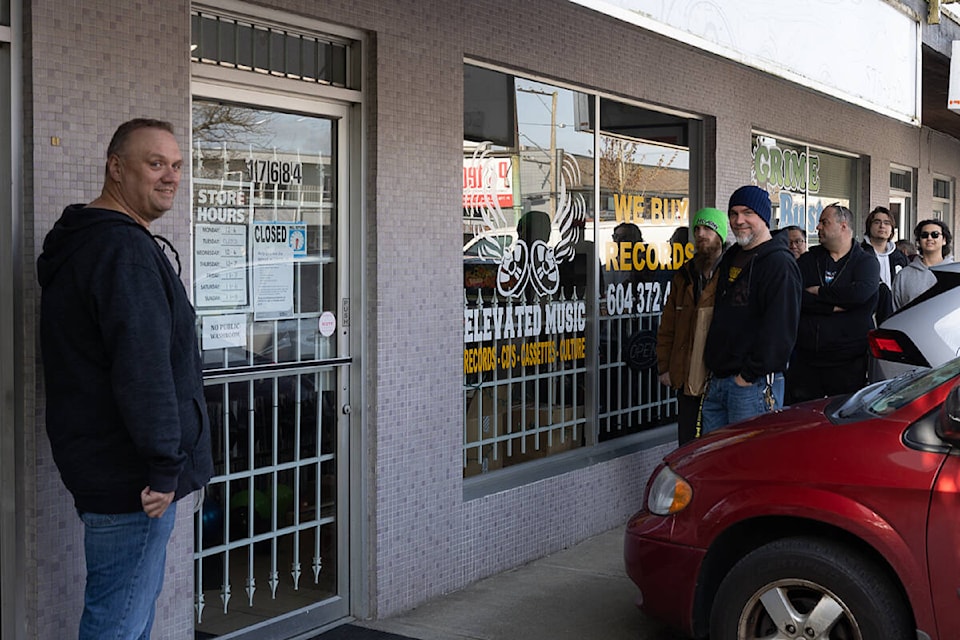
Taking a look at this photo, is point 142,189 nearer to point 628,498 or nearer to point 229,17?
point 229,17

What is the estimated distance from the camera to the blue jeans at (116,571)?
3416 millimetres

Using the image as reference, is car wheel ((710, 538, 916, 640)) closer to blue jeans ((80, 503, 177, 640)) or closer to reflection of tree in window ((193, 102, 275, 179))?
blue jeans ((80, 503, 177, 640))

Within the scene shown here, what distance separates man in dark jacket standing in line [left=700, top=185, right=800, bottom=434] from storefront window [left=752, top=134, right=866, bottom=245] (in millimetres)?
3401

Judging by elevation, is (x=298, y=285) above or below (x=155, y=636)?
above

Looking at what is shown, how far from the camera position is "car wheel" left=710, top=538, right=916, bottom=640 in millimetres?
3979

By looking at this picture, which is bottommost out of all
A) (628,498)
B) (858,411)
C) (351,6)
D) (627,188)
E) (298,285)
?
Answer: (628,498)

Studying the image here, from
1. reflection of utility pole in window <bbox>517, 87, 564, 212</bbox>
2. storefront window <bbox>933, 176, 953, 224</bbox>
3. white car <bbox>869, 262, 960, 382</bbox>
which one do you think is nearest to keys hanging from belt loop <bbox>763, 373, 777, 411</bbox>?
white car <bbox>869, 262, 960, 382</bbox>

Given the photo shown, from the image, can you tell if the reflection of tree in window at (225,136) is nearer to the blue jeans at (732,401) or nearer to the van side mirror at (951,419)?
the blue jeans at (732,401)

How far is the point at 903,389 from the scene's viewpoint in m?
4.55

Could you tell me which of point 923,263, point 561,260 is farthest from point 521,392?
point 923,263

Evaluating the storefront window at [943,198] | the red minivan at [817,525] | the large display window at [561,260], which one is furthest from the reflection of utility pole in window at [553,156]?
the storefront window at [943,198]

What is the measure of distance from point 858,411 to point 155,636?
111 inches

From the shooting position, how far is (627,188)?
791 centimetres

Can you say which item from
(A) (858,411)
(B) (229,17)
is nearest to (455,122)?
(B) (229,17)
